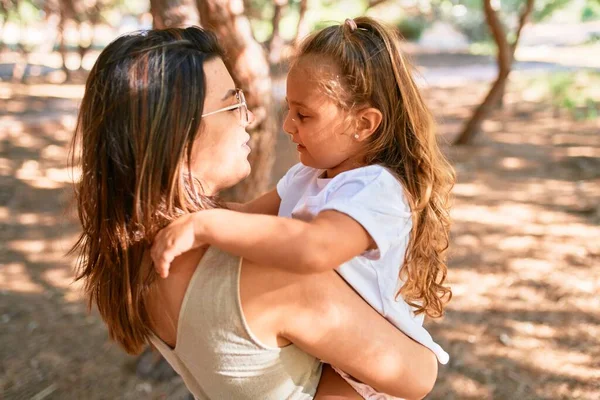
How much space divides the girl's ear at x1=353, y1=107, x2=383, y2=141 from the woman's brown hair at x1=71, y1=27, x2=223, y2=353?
0.39m

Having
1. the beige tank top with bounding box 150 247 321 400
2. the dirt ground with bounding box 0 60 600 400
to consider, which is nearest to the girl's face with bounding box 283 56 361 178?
the beige tank top with bounding box 150 247 321 400

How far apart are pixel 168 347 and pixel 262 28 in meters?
25.1

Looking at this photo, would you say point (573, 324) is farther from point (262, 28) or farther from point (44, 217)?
point (262, 28)

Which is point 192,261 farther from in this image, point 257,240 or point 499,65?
point 499,65

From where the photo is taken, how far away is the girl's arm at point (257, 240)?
1.15 metres

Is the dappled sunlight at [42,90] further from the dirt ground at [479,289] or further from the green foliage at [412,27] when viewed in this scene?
the green foliage at [412,27]

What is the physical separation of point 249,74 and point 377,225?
1.93m

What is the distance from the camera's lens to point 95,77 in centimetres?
122

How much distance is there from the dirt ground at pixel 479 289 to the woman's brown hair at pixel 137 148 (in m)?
0.23

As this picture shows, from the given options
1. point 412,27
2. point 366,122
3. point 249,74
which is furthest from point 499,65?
point 412,27

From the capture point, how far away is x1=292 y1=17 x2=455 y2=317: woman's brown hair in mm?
1458

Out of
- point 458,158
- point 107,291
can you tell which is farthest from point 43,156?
point 107,291

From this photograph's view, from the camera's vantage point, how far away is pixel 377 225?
49.6 inches

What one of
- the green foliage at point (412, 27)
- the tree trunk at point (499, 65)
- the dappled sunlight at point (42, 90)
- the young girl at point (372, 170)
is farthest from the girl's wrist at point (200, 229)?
the green foliage at point (412, 27)
